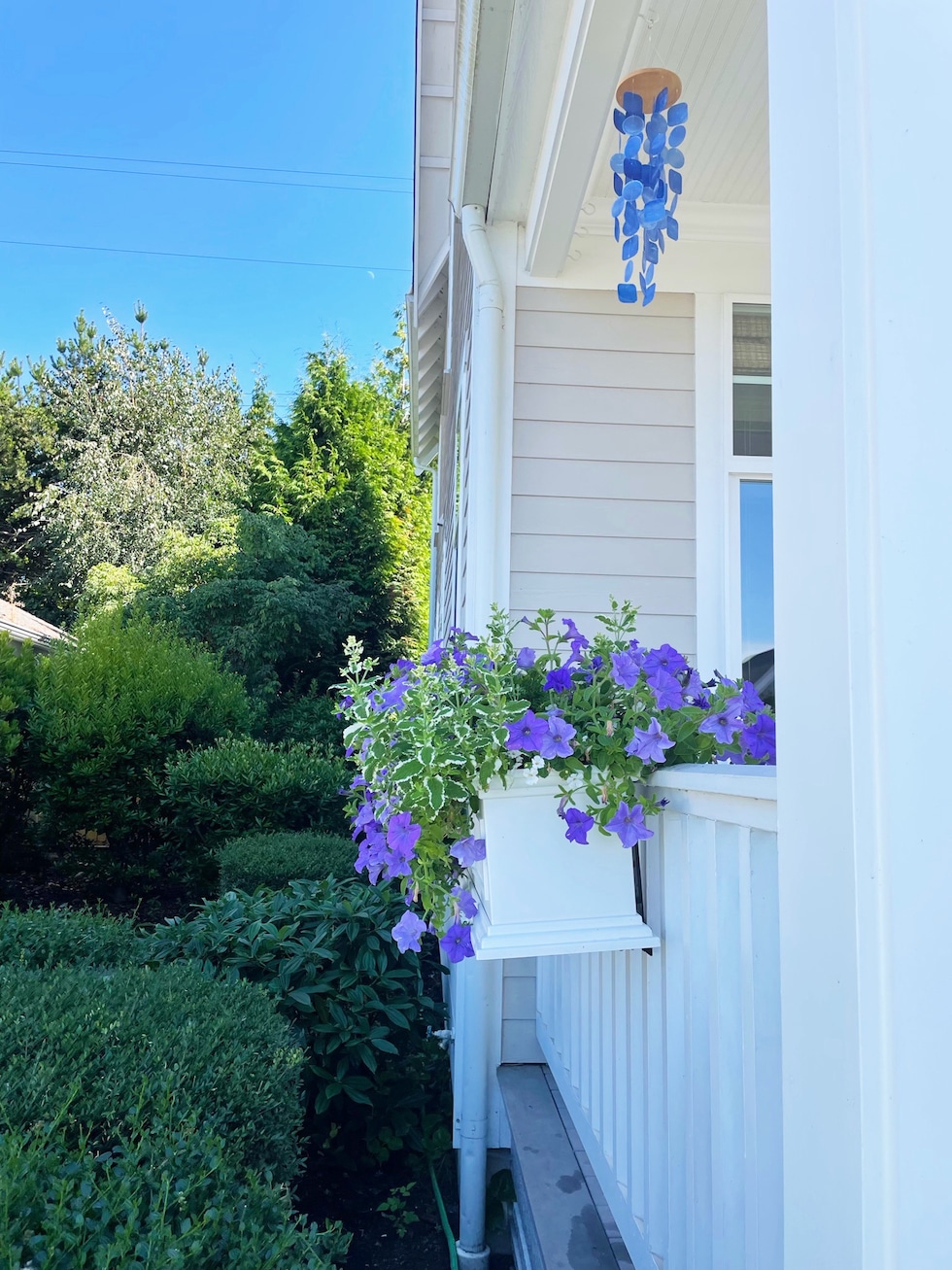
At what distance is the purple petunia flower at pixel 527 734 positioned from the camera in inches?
53.4

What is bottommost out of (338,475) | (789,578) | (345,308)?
(789,578)

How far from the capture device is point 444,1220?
8.32 ft

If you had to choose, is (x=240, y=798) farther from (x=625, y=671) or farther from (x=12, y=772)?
(x=625, y=671)

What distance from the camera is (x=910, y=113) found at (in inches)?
25.1

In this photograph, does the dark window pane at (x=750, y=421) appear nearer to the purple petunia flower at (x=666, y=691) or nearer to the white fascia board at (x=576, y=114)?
the white fascia board at (x=576, y=114)

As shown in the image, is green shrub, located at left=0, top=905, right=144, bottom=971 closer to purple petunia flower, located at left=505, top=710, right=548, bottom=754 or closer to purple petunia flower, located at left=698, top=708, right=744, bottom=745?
purple petunia flower, located at left=505, top=710, right=548, bottom=754

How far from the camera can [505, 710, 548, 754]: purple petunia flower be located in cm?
136

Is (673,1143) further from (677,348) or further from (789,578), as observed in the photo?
(677,348)

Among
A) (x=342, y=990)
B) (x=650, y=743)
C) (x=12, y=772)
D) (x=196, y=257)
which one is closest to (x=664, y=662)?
(x=650, y=743)

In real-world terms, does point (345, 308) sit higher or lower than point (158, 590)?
higher

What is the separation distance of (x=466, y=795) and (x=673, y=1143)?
2.00ft

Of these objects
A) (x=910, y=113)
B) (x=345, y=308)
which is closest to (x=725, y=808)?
(x=910, y=113)

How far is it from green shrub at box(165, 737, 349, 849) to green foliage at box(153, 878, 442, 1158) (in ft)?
8.63

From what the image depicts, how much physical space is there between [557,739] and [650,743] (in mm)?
158
